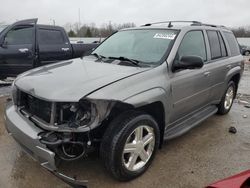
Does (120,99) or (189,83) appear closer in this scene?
(120,99)

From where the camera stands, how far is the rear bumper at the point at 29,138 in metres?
2.61

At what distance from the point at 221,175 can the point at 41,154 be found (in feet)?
7.28

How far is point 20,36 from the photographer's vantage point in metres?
7.29

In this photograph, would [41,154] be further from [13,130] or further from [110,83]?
[110,83]

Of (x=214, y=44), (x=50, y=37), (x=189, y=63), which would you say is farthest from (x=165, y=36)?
(x=50, y=37)

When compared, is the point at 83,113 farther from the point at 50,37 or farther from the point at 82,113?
the point at 50,37

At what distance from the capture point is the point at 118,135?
2.88 metres

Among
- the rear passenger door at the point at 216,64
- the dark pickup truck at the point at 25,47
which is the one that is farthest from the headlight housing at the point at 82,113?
the dark pickup truck at the point at 25,47

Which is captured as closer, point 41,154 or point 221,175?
point 41,154

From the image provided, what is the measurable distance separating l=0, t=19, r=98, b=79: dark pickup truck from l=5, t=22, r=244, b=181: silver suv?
3.25 metres

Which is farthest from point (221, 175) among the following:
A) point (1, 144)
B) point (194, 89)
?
point (1, 144)

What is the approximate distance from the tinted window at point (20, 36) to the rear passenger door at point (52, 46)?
0.25 meters

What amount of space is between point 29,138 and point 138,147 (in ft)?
3.98

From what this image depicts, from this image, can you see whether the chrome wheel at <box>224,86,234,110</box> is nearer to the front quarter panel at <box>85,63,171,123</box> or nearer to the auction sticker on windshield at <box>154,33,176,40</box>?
the auction sticker on windshield at <box>154,33,176,40</box>
